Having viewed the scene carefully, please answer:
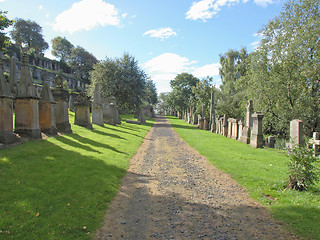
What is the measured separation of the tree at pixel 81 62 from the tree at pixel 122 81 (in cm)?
3996

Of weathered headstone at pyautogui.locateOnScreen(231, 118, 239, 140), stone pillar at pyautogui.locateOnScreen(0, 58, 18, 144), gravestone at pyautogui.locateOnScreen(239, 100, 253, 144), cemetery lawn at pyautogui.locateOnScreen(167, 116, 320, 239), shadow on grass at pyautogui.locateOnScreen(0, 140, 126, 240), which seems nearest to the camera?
shadow on grass at pyautogui.locateOnScreen(0, 140, 126, 240)

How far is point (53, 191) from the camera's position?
15.5 feet

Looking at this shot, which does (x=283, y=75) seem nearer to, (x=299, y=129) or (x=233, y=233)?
(x=299, y=129)

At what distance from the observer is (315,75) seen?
54.9 feet

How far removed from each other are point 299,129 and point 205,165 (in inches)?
175

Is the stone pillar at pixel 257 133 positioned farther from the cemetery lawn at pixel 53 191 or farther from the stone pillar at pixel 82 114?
the stone pillar at pixel 82 114

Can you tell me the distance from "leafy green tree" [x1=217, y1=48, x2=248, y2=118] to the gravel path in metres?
23.7

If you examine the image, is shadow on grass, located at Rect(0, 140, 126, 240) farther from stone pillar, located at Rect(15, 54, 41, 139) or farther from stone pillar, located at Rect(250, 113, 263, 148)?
stone pillar, located at Rect(250, 113, 263, 148)

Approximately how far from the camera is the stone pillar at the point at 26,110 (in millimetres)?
9195

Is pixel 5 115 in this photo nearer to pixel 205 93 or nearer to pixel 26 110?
pixel 26 110

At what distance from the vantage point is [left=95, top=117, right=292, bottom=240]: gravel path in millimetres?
3627

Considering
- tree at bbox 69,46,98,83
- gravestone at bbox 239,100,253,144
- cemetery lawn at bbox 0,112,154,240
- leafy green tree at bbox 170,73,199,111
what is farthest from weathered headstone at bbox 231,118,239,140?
tree at bbox 69,46,98,83

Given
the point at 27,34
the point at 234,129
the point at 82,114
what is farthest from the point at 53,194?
the point at 27,34

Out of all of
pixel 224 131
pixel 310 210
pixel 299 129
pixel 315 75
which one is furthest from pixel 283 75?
pixel 310 210
